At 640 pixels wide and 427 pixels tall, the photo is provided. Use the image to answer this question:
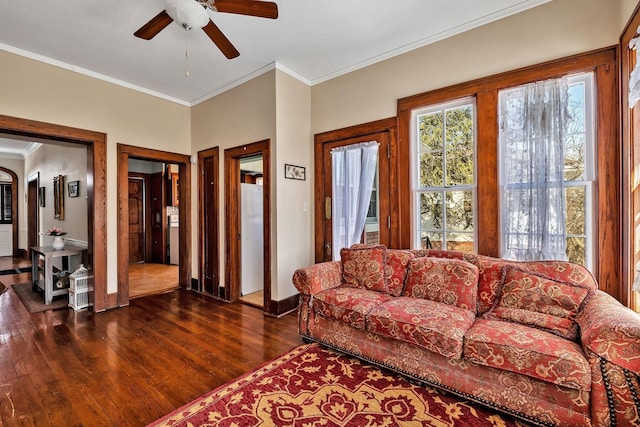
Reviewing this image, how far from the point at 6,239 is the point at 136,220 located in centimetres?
412

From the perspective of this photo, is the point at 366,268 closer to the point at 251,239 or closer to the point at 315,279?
the point at 315,279

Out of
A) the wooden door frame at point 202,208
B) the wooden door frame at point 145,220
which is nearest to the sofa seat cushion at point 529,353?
the wooden door frame at point 202,208

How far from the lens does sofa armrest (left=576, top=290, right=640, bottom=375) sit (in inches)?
54.6

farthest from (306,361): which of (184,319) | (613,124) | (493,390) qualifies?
(613,124)

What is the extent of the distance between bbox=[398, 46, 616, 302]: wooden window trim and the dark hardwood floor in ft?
6.83

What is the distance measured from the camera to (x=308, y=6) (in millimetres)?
2537

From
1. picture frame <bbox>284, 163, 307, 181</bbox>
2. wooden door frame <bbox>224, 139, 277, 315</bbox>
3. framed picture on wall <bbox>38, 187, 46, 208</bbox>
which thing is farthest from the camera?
framed picture on wall <bbox>38, 187, 46, 208</bbox>

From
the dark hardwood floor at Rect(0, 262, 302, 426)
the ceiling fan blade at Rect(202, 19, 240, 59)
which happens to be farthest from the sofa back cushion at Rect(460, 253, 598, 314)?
the ceiling fan blade at Rect(202, 19, 240, 59)

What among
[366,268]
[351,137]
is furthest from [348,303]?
[351,137]

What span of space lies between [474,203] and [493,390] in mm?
1646

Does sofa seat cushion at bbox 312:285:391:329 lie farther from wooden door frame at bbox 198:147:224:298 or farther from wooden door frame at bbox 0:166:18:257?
wooden door frame at bbox 0:166:18:257

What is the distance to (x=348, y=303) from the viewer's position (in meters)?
2.38

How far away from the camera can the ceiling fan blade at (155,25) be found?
2174 millimetres

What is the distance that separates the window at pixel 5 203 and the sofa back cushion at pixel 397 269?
1052cm
